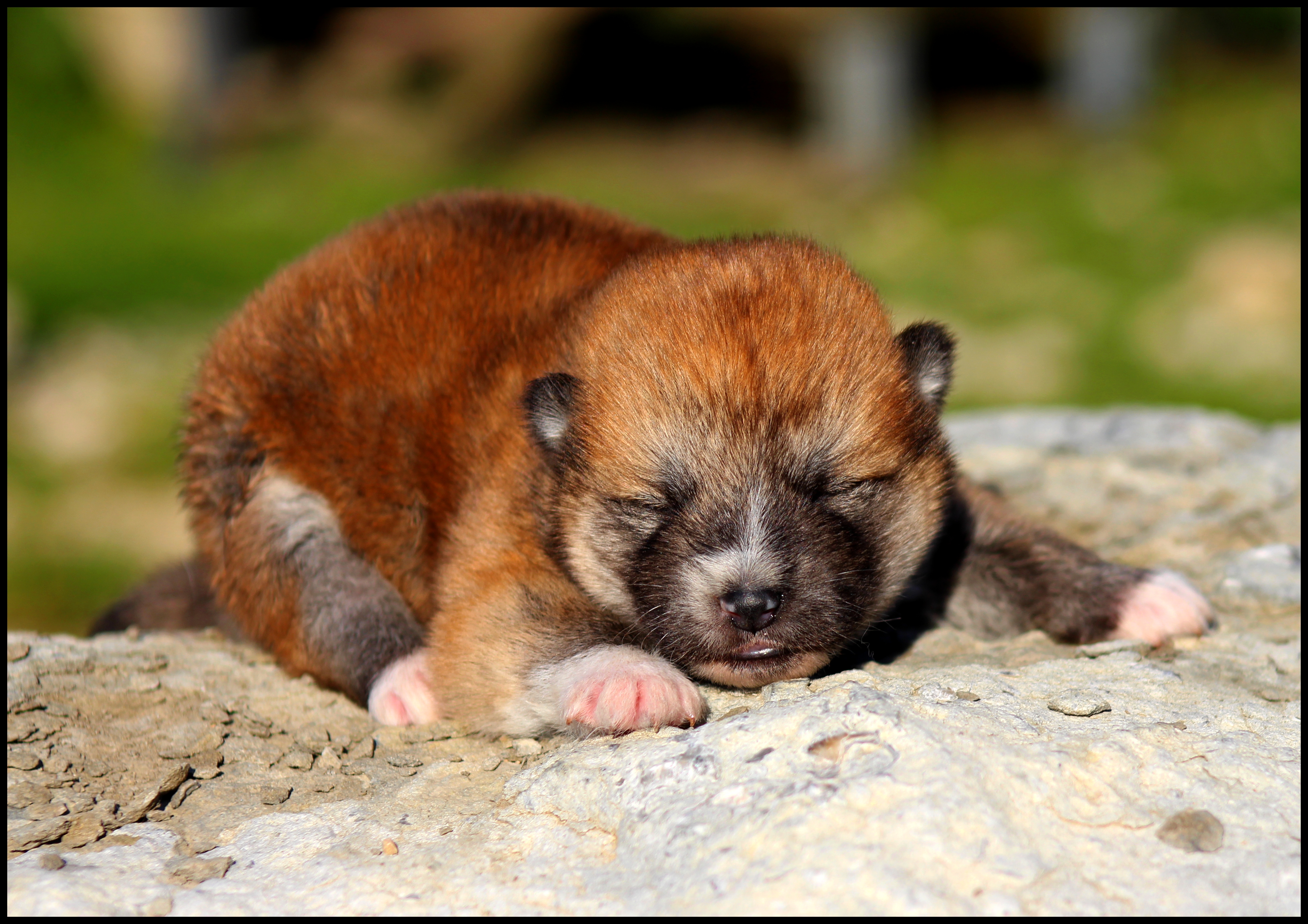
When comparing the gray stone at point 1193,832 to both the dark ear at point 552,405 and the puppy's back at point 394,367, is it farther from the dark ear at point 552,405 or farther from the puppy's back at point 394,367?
the puppy's back at point 394,367

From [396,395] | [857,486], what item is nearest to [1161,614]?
[857,486]

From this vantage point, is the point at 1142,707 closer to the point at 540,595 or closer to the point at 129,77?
the point at 540,595

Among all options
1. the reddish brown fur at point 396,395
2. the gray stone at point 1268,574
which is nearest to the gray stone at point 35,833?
the reddish brown fur at point 396,395

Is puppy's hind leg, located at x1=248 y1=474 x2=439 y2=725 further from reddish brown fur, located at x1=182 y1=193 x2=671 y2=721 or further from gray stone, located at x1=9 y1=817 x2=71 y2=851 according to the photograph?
gray stone, located at x1=9 y1=817 x2=71 y2=851

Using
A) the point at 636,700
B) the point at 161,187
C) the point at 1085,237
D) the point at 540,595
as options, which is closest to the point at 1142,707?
the point at 636,700

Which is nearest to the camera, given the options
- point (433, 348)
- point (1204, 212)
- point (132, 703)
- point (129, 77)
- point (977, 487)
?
point (132, 703)
